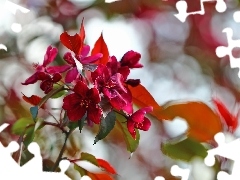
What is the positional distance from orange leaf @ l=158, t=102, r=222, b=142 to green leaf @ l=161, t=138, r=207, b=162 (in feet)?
0.04

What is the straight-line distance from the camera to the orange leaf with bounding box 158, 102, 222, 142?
2.01 ft

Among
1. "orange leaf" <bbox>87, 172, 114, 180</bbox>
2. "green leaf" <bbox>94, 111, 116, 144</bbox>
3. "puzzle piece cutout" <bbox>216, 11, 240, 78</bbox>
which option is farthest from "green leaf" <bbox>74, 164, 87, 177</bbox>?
"puzzle piece cutout" <bbox>216, 11, 240, 78</bbox>

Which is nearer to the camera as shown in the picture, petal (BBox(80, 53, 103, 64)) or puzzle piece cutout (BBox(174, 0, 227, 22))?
petal (BBox(80, 53, 103, 64))

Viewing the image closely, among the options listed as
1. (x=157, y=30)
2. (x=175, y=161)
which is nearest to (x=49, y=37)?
(x=157, y=30)

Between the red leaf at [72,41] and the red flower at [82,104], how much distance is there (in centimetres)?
5

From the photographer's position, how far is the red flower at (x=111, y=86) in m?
Answer: 0.48

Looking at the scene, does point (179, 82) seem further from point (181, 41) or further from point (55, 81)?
point (55, 81)

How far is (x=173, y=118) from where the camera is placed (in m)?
0.62

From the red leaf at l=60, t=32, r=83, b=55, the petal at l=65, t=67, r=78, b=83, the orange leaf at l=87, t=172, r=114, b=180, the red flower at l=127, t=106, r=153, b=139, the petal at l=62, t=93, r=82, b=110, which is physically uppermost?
the red leaf at l=60, t=32, r=83, b=55

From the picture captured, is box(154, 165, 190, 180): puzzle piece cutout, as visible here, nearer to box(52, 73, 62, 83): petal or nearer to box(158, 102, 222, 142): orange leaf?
box(158, 102, 222, 142): orange leaf

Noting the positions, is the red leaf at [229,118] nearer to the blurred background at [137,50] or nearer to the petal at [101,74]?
the blurred background at [137,50]

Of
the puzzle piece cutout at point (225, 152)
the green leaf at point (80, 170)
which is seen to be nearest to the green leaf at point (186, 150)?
the puzzle piece cutout at point (225, 152)

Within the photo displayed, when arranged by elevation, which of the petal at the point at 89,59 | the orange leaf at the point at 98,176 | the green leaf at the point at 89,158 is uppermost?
the petal at the point at 89,59

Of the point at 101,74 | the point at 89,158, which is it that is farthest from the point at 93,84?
the point at 89,158
